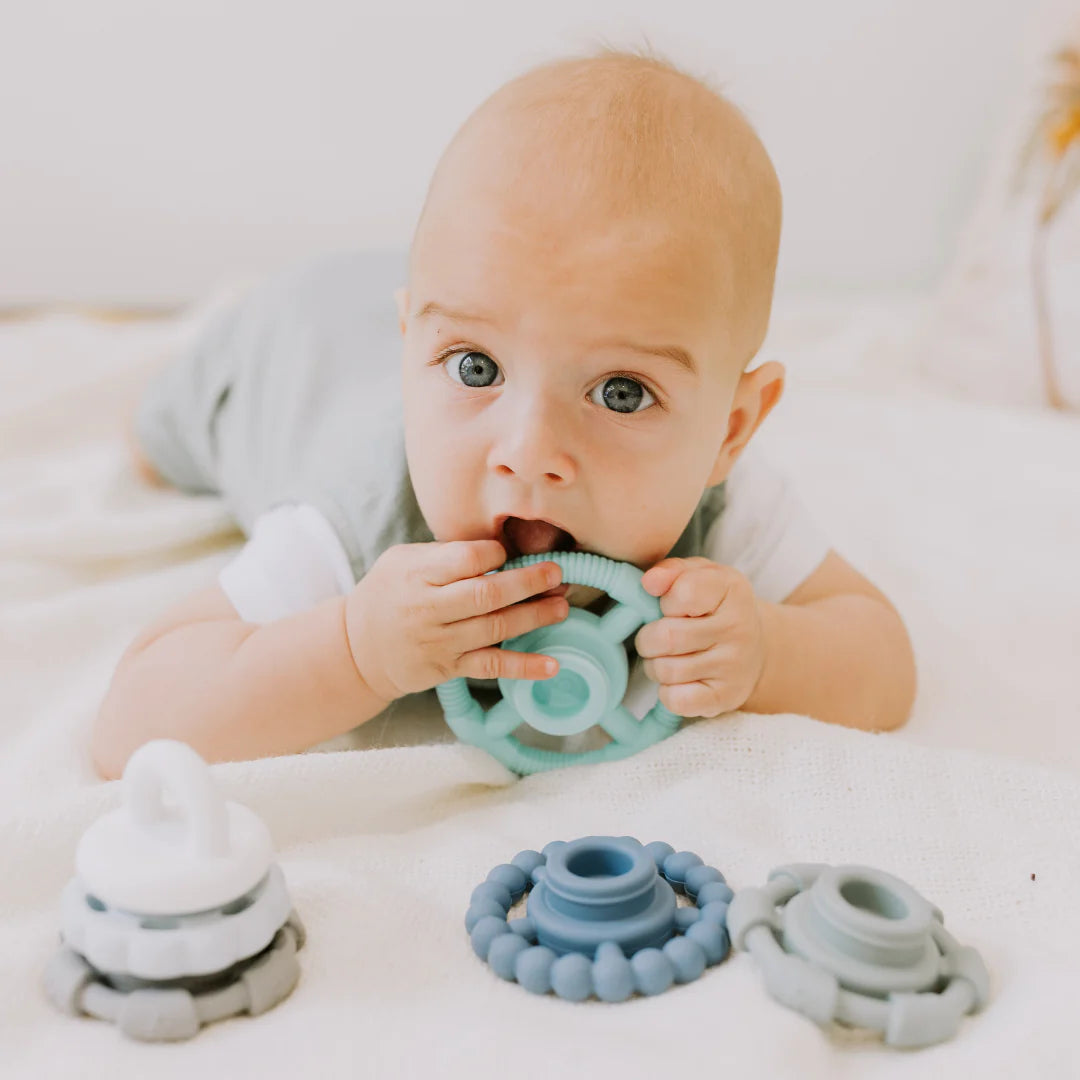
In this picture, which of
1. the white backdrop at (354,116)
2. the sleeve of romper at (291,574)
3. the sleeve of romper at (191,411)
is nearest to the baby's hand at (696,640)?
the sleeve of romper at (291,574)

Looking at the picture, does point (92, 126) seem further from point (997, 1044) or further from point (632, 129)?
point (997, 1044)

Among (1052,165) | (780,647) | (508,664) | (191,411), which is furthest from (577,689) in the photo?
(1052,165)

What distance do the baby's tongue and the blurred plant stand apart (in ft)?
3.78

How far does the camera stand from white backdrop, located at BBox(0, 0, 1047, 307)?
2297 millimetres

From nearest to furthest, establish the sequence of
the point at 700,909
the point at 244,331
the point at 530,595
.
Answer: the point at 700,909
the point at 530,595
the point at 244,331

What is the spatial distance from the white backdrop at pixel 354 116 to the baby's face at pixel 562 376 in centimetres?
163

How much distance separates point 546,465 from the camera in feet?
2.32

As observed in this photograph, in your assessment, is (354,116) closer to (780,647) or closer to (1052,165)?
(1052,165)

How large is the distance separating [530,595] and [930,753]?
0.91 ft

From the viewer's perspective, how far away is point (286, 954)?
1.90ft

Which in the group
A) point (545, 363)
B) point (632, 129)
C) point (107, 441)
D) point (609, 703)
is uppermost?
point (632, 129)

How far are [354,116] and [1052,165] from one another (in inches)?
50.8

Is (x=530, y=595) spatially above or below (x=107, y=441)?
above

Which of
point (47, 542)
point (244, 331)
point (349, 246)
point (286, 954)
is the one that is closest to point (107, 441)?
point (244, 331)
